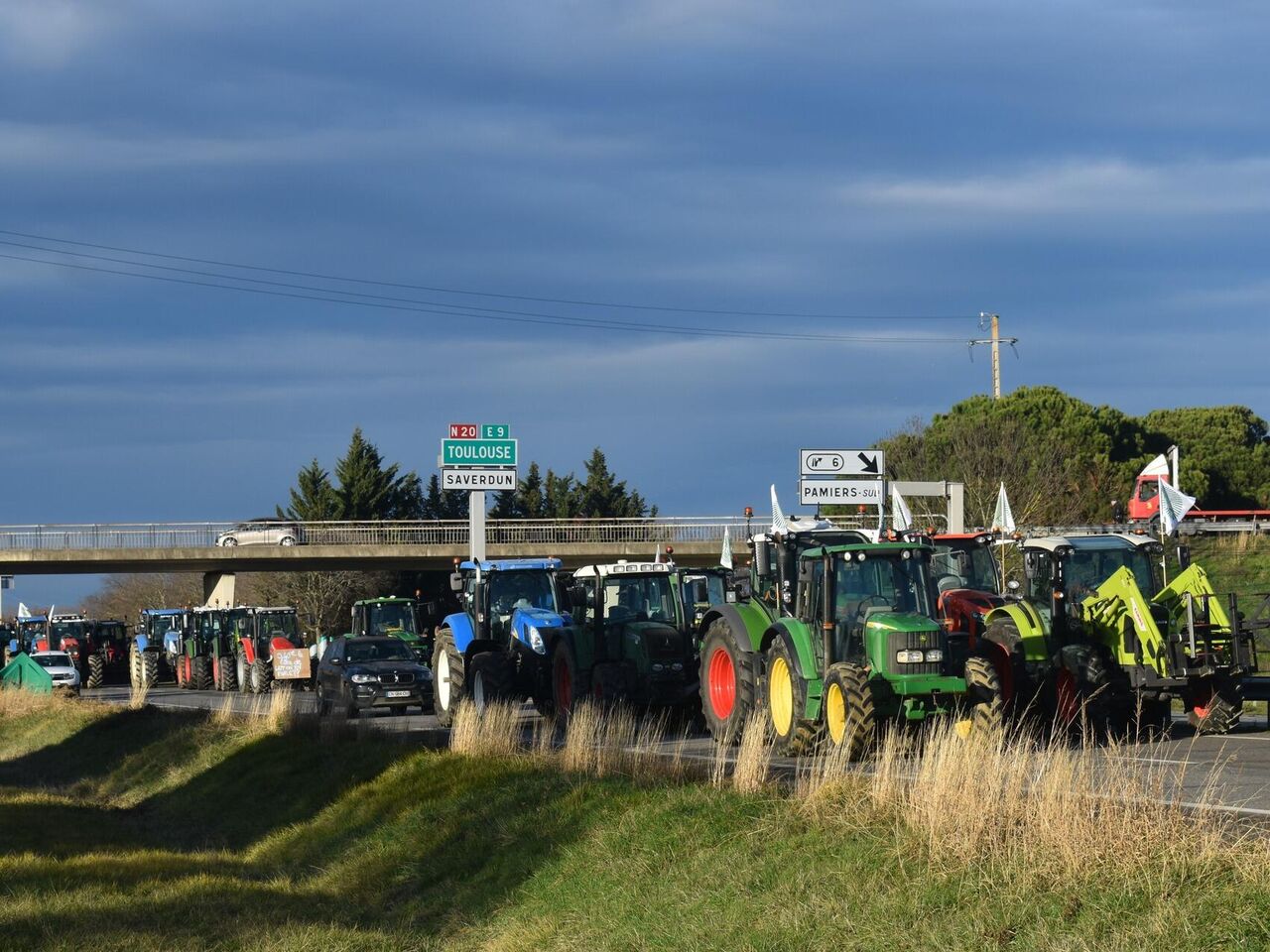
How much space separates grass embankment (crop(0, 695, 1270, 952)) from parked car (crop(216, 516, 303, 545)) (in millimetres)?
44916

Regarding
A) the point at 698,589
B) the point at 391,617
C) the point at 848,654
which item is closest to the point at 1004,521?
the point at 698,589

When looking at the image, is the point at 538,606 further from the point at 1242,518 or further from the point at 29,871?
the point at 1242,518

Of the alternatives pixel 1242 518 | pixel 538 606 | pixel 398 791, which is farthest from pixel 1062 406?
pixel 398 791

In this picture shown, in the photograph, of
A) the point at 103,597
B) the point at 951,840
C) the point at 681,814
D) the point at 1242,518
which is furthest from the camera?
A: the point at 103,597

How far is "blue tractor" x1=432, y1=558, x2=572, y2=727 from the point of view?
2452cm

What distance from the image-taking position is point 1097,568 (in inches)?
801

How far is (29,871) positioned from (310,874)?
262 centimetres

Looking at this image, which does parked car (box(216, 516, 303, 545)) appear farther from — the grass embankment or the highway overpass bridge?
the grass embankment

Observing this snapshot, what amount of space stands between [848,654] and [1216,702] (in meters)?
4.44

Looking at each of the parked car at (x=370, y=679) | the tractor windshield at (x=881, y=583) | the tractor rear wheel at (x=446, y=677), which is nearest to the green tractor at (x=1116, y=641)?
the tractor windshield at (x=881, y=583)

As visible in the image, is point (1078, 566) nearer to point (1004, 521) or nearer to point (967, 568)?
point (967, 568)

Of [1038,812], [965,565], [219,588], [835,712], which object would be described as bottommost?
[1038,812]

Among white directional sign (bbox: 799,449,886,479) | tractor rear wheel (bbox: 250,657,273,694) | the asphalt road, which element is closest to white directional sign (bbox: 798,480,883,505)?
white directional sign (bbox: 799,449,886,479)

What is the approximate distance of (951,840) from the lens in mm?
9773
